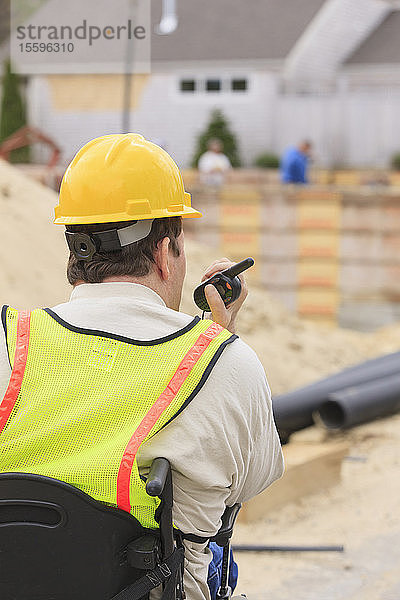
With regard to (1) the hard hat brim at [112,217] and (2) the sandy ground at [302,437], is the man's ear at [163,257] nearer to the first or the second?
(1) the hard hat brim at [112,217]

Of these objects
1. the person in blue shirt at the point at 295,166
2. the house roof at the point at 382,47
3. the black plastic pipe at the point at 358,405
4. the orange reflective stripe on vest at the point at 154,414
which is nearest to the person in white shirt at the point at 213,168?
the person in blue shirt at the point at 295,166

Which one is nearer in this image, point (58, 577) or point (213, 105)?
point (58, 577)

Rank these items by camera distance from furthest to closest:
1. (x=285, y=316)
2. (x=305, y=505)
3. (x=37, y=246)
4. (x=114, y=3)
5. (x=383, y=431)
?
(x=114, y=3)
(x=285, y=316)
(x=37, y=246)
(x=383, y=431)
(x=305, y=505)

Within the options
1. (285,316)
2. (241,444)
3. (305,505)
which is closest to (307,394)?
(305,505)

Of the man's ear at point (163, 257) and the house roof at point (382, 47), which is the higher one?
the house roof at point (382, 47)

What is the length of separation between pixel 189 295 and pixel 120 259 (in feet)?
19.7

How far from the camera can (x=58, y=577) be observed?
1.85 meters

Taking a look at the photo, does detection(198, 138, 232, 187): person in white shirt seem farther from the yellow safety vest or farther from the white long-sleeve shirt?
the yellow safety vest

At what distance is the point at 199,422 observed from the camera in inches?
75.8

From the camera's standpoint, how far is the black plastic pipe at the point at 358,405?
6.27 metres

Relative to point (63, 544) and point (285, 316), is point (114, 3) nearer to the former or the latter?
point (285, 316)

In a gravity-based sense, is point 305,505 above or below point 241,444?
below

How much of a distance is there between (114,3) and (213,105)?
1292 cm

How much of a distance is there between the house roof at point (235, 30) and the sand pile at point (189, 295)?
1630 centimetres
